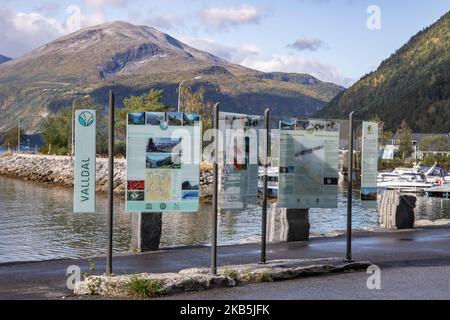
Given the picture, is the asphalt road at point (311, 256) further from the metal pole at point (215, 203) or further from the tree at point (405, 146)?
the tree at point (405, 146)

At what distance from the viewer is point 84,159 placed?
11500 millimetres

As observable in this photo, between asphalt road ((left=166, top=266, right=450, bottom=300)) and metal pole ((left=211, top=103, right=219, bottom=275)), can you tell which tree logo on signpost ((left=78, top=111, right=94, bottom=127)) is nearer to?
metal pole ((left=211, top=103, right=219, bottom=275))

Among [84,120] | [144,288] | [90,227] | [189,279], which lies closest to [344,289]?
[189,279]

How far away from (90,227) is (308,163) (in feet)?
60.1

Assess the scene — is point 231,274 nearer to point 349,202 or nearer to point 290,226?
point 349,202

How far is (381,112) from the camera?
612ft

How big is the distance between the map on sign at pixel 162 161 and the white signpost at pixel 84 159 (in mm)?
802

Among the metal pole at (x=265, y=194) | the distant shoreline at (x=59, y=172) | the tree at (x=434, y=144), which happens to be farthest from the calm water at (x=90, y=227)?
the tree at (x=434, y=144)

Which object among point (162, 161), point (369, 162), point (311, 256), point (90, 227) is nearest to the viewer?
point (162, 161)

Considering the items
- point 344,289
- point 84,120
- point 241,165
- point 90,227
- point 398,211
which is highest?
point 84,120

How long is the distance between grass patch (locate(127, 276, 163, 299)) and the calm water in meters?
9.97

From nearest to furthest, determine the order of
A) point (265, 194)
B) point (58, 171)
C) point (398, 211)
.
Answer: point (265, 194) → point (398, 211) → point (58, 171)

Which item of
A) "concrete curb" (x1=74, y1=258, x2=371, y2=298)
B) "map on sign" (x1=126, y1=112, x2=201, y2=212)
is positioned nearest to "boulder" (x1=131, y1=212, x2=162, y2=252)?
"map on sign" (x1=126, y1=112, x2=201, y2=212)
